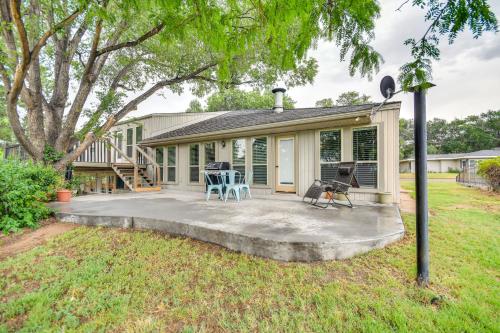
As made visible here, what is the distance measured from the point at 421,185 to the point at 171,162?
9.57 meters

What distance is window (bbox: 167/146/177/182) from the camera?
10.1 meters

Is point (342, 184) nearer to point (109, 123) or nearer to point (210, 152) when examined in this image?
point (210, 152)

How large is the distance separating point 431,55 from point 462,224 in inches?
168

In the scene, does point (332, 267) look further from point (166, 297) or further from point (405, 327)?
point (166, 297)

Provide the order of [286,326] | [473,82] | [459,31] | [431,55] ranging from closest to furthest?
[459,31] → [431,55] → [286,326] → [473,82]

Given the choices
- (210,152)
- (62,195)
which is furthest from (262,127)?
(62,195)

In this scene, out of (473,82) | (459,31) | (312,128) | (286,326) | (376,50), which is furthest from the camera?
(312,128)

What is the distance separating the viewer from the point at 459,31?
4.91 feet

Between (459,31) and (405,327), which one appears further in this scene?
(405,327)

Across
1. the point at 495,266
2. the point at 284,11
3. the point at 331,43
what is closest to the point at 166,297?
the point at 284,11

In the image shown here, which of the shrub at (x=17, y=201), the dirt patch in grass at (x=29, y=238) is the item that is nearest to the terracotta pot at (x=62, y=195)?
the shrub at (x=17, y=201)

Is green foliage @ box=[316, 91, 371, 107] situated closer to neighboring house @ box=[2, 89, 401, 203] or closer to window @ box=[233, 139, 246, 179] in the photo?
neighboring house @ box=[2, 89, 401, 203]

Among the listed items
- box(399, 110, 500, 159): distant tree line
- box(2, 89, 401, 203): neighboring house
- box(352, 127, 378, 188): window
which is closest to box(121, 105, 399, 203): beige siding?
box(2, 89, 401, 203): neighboring house

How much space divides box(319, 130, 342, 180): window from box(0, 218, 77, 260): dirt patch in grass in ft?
19.5
